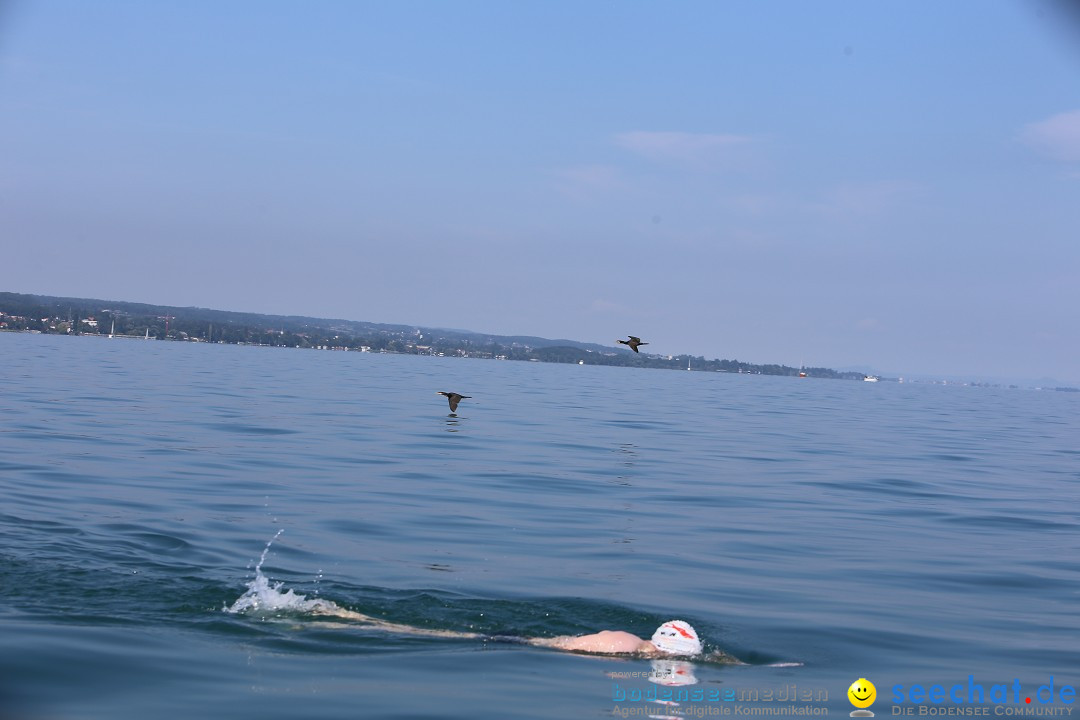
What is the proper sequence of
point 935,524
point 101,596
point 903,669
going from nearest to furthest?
point 903,669
point 101,596
point 935,524

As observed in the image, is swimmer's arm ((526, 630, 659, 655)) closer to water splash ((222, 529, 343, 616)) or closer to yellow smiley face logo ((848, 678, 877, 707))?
yellow smiley face logo ((848, 678, 877, 707))

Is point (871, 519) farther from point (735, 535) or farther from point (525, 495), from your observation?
point (525, 495)

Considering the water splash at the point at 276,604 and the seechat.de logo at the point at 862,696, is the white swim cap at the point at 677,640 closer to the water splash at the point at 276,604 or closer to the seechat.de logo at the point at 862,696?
the seechat.de logo at the point at 862,696

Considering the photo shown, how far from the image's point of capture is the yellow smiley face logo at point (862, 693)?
9945 millimetres

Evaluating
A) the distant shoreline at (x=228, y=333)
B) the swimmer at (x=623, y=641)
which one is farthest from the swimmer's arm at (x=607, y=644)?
the distant shoreline at (x=228, y=333)

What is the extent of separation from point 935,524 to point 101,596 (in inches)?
565

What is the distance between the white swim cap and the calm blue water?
0.29m

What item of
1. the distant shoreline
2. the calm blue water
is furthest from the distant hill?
the calm blue water

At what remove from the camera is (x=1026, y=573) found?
53.0 feet

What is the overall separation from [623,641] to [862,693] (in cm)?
246

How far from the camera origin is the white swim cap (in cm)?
1120

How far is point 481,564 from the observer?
15.3m

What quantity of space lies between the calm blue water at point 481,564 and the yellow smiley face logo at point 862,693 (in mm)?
158

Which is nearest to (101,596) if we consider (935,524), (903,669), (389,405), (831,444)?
(903,669)
